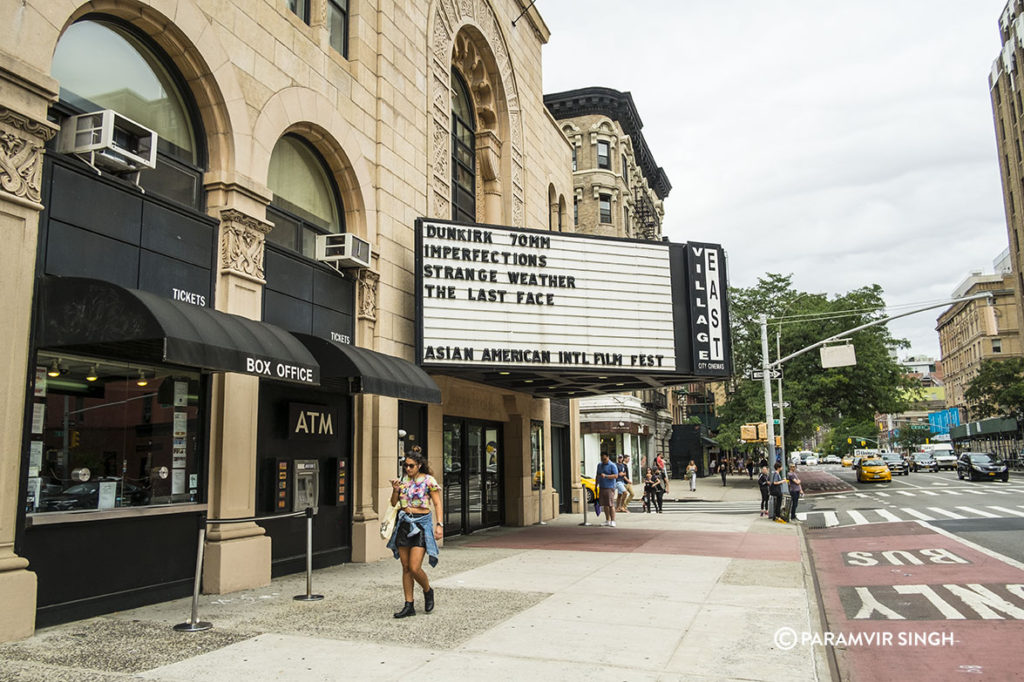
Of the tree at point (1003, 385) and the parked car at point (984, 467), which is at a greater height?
the tree at point (1003, 385)

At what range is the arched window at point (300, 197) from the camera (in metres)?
11.6

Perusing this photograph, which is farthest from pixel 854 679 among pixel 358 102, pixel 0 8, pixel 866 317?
pixel 866 317

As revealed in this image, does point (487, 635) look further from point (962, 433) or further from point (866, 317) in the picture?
point (962, 433)

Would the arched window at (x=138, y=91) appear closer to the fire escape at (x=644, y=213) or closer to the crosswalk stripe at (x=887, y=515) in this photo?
the crosswalk stripe at (x=887, y=515)

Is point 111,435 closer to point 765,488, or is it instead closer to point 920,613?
point 920,613

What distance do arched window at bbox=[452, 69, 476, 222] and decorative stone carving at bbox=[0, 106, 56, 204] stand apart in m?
10.8

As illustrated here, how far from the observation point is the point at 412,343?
1462 cm

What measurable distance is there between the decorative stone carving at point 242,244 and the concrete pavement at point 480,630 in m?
4.22

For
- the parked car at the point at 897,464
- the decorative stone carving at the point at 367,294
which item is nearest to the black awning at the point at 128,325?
the decorative stone carving at the point at 367,294

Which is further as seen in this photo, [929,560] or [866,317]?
[866,317]

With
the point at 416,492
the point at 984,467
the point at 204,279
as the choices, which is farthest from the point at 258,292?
the point at 984,467

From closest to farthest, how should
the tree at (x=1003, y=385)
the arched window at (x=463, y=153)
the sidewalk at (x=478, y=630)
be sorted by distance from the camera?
the sidewalk at (x=478, y=630)
the arched window at (x=463, y=153)
the tree at (x=1003, y=385)

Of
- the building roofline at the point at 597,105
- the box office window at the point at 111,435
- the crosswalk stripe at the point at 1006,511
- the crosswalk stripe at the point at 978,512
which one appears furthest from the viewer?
the building roofline at the point at 597,105

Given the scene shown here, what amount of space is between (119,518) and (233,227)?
3944mm
